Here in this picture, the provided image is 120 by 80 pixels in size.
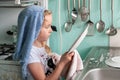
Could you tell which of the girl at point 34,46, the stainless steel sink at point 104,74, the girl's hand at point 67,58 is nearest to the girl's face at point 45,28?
the girl at point 34,46

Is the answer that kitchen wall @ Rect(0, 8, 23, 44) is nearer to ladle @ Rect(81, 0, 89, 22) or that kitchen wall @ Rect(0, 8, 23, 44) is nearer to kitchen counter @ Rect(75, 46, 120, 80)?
ladle @ Rect(81, 0, 89, 22)

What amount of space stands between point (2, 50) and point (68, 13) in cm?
52

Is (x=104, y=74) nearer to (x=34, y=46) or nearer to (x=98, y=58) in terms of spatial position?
(x=98, y=58)

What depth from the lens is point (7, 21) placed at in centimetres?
Result: 179

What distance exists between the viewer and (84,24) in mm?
1702

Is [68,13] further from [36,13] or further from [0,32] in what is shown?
[36,13]

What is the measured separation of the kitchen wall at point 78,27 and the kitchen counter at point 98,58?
7 centimetres

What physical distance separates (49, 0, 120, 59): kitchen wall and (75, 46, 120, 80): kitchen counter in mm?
74

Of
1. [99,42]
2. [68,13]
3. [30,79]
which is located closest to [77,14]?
[68,13]

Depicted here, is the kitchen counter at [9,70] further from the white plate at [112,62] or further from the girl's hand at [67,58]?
the white plate at [112,62]

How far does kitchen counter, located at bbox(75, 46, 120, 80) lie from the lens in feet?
4.00

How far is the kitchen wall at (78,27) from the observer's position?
1.65 meters

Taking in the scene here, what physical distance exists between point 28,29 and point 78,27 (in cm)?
69

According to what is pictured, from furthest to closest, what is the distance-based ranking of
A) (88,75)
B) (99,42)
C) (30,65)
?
(99,42) → (88,75) → (30,65)
